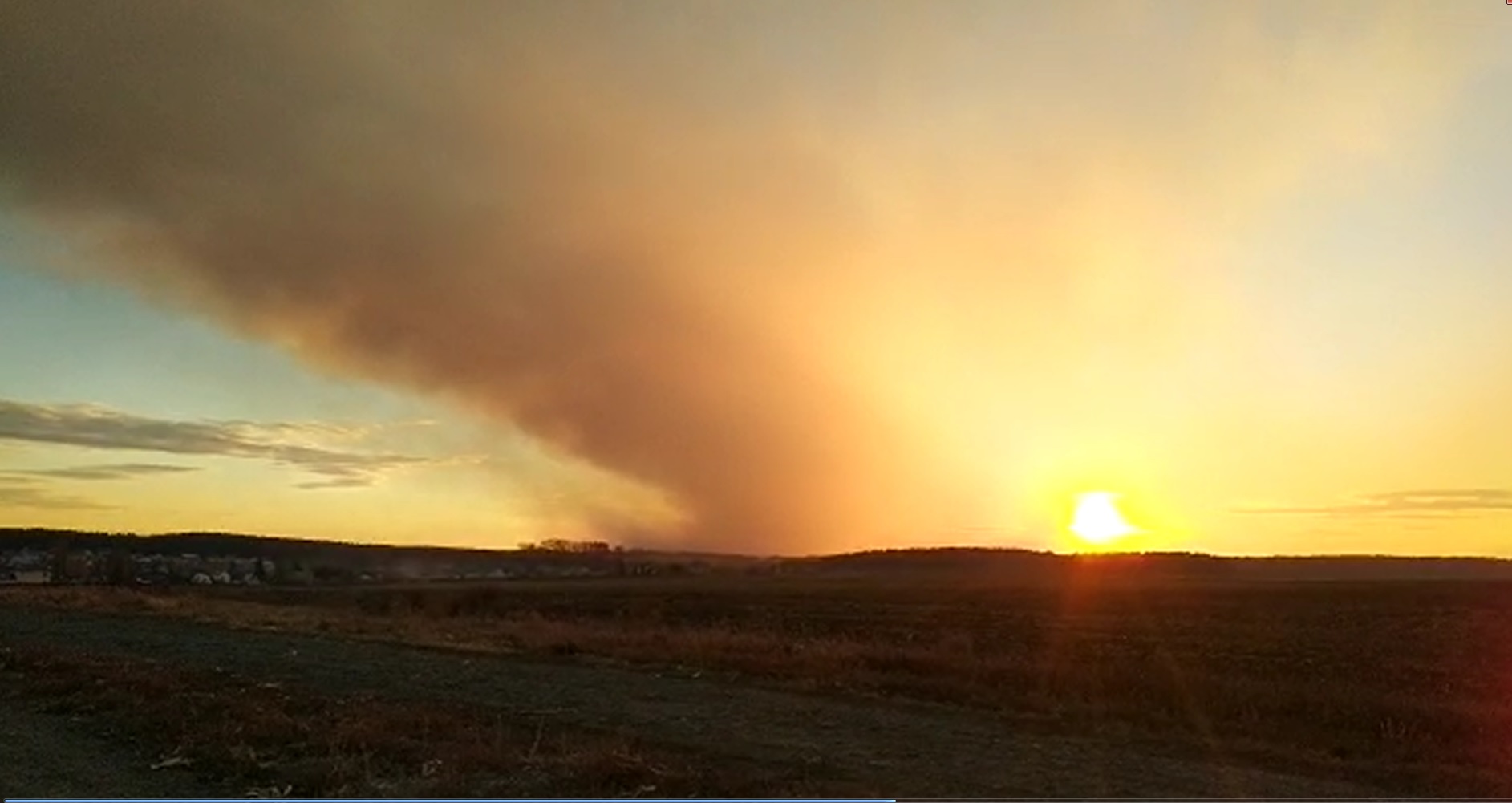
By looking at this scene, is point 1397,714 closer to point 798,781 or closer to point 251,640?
point 798,781

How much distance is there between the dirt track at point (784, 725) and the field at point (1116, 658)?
764 mm

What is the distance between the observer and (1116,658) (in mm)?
33000

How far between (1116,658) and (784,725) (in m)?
17.5

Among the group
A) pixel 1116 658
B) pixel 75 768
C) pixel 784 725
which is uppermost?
pixel 1116 658

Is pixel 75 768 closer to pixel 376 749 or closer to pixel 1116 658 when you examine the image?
pixel 376 749

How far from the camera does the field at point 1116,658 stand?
19578 millimetres

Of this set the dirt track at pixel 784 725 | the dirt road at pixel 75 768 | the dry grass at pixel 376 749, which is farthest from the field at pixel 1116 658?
the dirt road at pixel 75 768

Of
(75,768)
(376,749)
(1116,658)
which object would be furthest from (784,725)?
(1116,658)

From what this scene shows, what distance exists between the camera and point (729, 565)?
182 metres

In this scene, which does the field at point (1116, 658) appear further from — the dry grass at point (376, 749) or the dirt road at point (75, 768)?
the dirt road at point (75, 768)

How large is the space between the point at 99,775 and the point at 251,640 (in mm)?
20172

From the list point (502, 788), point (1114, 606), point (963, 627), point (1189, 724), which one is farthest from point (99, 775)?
point (1114, 606)

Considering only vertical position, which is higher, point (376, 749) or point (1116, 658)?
point (1116, 658)

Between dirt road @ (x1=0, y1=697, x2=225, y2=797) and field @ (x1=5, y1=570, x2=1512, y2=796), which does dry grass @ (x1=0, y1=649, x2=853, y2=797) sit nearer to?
dirt road @ (x1=0, y1=697, x2=225, y2=797)
